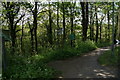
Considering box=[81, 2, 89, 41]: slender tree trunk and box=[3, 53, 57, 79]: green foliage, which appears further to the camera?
box=[81, 2, 89, 41]: slender tree trunk

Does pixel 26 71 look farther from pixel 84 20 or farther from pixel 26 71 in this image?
pixel 84 20

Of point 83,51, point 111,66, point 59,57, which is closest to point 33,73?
point 111,66

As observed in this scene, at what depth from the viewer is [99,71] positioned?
8008 mm

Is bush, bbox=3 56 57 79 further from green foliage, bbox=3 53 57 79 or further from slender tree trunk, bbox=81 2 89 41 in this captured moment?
slender tree trunk, bbox=81 2 89 41

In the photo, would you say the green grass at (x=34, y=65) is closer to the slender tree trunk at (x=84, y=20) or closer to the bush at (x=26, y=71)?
the bush at (x=26, y=71)

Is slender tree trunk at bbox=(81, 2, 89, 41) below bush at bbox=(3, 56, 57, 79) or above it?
above

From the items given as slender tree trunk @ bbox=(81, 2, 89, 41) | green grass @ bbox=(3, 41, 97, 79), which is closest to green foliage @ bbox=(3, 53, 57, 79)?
green grass @ bbox=(3, 41, 97, 79)

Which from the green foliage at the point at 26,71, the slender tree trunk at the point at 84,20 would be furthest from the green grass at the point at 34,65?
the slender tree trunk at the point at 84,20

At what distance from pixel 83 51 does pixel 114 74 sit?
740cm

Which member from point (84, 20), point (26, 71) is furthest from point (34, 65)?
point (84, 20)

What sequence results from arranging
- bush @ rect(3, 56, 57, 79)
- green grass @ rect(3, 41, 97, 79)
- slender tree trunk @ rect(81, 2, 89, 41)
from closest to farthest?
bush @ rect(3, 56, 57, 79)
green grass @ rect(3, 41, 97, 79)
slender tree trunk @ rect(81, 2, 89, 41)

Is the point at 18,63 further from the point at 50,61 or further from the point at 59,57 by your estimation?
the point at 59,57

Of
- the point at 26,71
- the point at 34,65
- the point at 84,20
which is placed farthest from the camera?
the point at 84,20


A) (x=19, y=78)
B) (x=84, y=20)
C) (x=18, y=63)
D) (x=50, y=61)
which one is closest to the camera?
(x=19, y=78)
